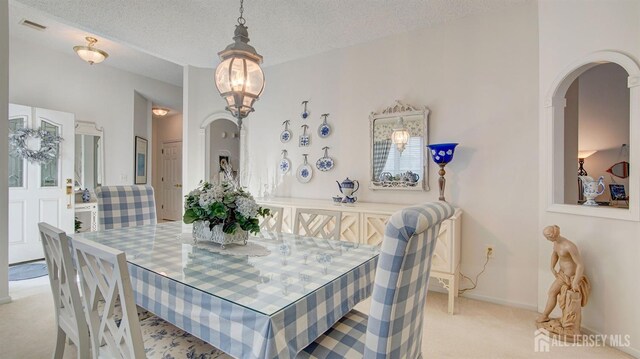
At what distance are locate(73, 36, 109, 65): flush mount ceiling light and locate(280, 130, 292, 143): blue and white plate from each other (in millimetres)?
2567

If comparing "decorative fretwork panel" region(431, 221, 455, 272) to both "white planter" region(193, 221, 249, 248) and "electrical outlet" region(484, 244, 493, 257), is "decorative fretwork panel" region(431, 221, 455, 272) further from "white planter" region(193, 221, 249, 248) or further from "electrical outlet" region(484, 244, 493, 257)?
"white planter" region(193, 221, 249, 248)

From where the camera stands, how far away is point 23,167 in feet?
12.1

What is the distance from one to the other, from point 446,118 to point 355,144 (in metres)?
1.03

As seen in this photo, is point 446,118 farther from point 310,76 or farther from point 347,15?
point 310,76

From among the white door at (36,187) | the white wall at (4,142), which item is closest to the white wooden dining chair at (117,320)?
the white wall at (4,142)

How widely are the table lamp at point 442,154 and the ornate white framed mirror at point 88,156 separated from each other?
4.91 meters

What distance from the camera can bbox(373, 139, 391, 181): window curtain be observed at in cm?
327

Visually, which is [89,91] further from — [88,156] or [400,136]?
[400,136]

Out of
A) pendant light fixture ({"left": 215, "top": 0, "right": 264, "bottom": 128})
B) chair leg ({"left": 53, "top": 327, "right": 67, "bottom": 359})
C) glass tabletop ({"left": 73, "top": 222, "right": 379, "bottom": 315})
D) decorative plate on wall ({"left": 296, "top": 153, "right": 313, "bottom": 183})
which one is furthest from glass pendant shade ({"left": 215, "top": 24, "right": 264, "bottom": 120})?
decorative plate on wall ({"left": 296, "top": 153, "right": 313, "bottom": 183})

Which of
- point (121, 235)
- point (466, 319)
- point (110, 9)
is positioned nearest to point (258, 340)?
point (121, 235)

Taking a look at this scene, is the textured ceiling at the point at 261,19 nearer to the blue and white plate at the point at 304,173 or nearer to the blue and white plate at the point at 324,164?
the blue and white plate at the point at 324,164

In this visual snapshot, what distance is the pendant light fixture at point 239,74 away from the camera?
6.18ft

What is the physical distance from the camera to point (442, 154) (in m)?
2.73

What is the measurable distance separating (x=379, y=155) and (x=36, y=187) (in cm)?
436
